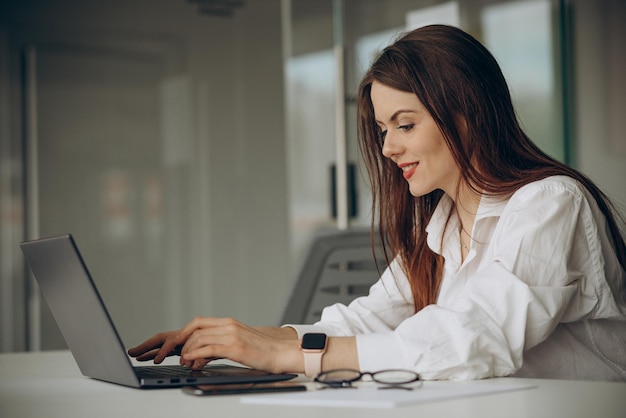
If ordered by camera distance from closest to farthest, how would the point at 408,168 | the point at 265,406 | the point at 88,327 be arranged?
the point at 265,406 → the point at 88,327 → the point at 408,168

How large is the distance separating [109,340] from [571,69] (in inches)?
92.0

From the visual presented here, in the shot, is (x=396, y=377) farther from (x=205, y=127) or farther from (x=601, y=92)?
(x=205, y=127)

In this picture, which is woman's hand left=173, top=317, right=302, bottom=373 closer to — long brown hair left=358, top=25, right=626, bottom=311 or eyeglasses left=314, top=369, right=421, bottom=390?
eyeglasses left=314, top=369, right=421, bottom=390

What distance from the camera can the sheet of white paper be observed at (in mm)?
932

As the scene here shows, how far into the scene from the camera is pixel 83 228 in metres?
3.54

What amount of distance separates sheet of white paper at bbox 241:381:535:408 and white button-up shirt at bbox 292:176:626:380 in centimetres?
11

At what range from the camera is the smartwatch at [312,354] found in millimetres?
1242

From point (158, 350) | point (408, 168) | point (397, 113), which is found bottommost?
point (158, 350)

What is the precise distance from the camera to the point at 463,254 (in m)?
1.70

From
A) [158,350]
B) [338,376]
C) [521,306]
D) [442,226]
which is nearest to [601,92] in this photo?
[442,226]

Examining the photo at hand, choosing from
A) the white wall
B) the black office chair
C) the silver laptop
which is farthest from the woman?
the white wall

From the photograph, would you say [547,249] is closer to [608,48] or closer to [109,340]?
[109,340]

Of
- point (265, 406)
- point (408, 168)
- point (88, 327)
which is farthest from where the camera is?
point (408, 168)

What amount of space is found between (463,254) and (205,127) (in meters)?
2.26
